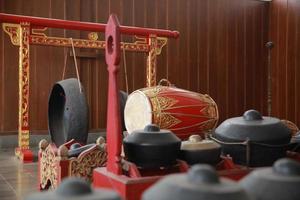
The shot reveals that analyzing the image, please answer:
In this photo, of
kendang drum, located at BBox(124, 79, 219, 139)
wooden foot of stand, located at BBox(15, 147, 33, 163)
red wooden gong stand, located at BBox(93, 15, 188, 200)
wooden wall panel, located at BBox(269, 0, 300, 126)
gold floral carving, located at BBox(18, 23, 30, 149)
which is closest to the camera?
red wooden gong stand, located at BBox(93, 15, 188, 200)

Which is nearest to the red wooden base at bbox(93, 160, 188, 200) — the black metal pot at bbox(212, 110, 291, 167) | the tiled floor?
the black metal pot at bbox(212, 110, 291, 167)

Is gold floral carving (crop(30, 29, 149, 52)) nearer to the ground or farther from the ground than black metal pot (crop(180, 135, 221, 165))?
farther from the ground

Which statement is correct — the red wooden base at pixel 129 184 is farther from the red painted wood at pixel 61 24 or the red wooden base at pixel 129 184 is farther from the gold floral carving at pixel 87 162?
the red painted wood at pixel 61 24

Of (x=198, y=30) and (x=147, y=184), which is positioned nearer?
(x=147, y=184)

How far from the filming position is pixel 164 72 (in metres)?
5.72

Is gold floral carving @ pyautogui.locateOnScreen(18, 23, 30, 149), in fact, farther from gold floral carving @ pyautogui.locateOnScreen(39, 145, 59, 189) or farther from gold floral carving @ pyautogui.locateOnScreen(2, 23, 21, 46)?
gold floral carving @ pyautogui.locateOnScreen(39, 145, 59, 189)

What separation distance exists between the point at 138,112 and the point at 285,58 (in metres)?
3.99

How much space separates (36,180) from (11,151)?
1.70 meters

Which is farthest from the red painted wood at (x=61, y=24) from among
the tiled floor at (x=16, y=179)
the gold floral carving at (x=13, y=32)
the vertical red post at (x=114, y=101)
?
the vertical red post at (x=114, y=101)

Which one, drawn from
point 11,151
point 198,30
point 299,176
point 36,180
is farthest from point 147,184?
point 198,30

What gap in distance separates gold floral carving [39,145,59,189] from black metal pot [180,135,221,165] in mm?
781

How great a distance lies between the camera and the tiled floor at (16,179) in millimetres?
2369

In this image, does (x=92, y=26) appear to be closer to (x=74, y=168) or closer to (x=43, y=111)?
(x=43, y=111)

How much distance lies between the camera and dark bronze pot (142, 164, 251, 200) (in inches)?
30.3
